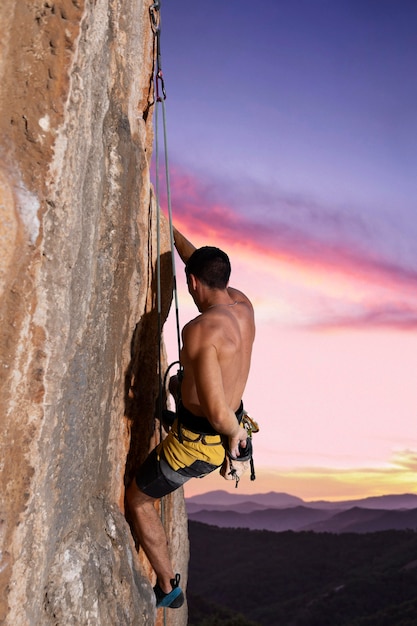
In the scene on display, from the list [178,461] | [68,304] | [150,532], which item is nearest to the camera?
[68,304]

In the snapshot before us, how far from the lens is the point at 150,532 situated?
529cm

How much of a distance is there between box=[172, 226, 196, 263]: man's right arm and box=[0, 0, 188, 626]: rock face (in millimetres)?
802

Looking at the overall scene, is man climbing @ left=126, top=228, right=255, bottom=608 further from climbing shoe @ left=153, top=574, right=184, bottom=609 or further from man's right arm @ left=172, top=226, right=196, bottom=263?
man's right arm @ left=172, top=226, right=196, bottom=263

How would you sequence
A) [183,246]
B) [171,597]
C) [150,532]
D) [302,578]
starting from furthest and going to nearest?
[302,578] < [183,246] < [171,597] < [150,532]

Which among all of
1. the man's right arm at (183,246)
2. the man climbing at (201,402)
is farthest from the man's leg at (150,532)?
the man's right arm at (183,246)

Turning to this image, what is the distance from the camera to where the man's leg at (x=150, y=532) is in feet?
17.1

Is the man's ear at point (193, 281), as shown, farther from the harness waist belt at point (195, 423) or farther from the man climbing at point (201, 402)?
the harness waist belt at point (195, 423)

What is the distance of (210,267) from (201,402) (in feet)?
3.19

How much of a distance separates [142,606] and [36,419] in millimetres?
2103

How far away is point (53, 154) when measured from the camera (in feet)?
11.9

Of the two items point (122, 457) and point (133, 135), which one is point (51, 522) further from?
point (133, 135)

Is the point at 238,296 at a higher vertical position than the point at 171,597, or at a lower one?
higher

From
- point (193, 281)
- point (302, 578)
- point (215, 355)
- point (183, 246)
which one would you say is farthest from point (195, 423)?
point (302, 578)

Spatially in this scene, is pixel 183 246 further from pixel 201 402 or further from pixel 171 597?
pixel 171 597
